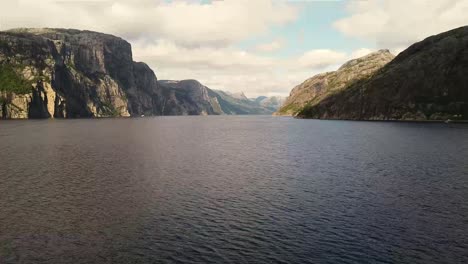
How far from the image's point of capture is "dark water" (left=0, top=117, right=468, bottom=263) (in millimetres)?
37719

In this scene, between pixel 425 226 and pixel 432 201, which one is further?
pixel 432 201

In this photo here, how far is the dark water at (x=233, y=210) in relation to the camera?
3772 cm

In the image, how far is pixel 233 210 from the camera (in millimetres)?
51469

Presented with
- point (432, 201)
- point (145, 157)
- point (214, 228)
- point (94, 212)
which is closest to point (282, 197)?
point (214, 228)

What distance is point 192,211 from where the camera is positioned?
51.0 metres

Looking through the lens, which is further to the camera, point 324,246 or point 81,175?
point 81,175

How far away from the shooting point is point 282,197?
58344mm

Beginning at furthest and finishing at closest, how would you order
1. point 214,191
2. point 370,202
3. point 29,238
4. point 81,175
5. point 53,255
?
point 81,175, point 214,191, point 370,202, point 29,238, point 53,255

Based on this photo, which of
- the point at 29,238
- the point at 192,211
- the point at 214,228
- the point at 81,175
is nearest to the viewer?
the point at 29,238

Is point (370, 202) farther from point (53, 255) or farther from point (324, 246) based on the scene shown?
point (53, 255)

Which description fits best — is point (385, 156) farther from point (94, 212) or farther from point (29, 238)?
point (29, 238)

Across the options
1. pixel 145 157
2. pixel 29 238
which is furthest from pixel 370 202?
pixel 145 157

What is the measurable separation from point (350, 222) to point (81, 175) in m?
52.3

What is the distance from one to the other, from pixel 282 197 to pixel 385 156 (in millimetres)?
55602
